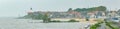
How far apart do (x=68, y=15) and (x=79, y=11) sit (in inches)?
146

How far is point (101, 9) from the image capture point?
117m

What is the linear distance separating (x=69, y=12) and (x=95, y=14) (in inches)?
698

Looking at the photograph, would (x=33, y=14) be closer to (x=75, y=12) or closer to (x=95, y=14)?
(x=75, y=12)

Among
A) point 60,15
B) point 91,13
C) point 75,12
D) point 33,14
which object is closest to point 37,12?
point 33,14

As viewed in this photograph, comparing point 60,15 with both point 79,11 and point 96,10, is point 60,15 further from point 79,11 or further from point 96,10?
point 96,10

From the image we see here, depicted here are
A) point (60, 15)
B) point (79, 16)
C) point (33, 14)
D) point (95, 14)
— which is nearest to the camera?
point (95, 14)

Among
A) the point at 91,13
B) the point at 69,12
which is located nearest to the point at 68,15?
the point at 69,12

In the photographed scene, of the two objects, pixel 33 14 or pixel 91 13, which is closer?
pixel 91 13

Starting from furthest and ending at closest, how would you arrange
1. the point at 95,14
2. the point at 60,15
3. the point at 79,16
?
1. the point at 60,15
2. the point at 79,16
3. the point at 95,14

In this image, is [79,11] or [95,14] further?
[79,11]

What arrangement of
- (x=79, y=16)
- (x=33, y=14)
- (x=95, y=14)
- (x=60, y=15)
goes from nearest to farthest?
1. (x=95, y=14)
2. (x=79, y=16)
3. (x=60, y=15)
4. (x=33, y=14)

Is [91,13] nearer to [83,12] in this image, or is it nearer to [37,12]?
[83,12]

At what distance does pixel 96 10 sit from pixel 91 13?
1747 millimetres

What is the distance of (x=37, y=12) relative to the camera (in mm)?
148625
